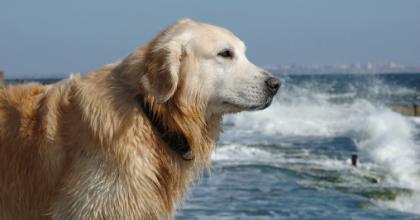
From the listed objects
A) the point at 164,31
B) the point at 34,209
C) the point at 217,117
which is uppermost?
the point at 164,31

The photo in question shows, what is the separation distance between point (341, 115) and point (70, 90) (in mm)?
30933

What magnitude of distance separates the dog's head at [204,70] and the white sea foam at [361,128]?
7.05 meters

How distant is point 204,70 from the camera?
494 cm

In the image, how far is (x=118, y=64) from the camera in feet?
16.9

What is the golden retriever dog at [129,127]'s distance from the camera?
475 centimetres

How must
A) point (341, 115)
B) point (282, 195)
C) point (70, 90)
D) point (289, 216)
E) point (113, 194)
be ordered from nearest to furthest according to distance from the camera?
1. point (113, 194)
2. point (70, 90)
3. point (289, 216)
4. point (282, 195)
5. point (341, 115)

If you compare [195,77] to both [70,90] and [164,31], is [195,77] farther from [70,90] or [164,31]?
[70,90]

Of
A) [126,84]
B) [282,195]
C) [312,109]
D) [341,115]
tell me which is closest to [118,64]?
[126,84]

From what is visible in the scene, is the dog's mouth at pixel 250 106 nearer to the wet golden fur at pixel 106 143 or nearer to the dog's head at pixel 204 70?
the dog's head at pixel 204 70

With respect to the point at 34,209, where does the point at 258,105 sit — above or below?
above

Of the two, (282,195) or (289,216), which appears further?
(282,195)

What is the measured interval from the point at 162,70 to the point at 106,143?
1.90ft

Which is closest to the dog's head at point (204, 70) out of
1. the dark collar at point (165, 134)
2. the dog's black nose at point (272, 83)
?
the dog's black nose at point (272, 83)

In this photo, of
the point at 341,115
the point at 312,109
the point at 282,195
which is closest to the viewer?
the point at 282,195
